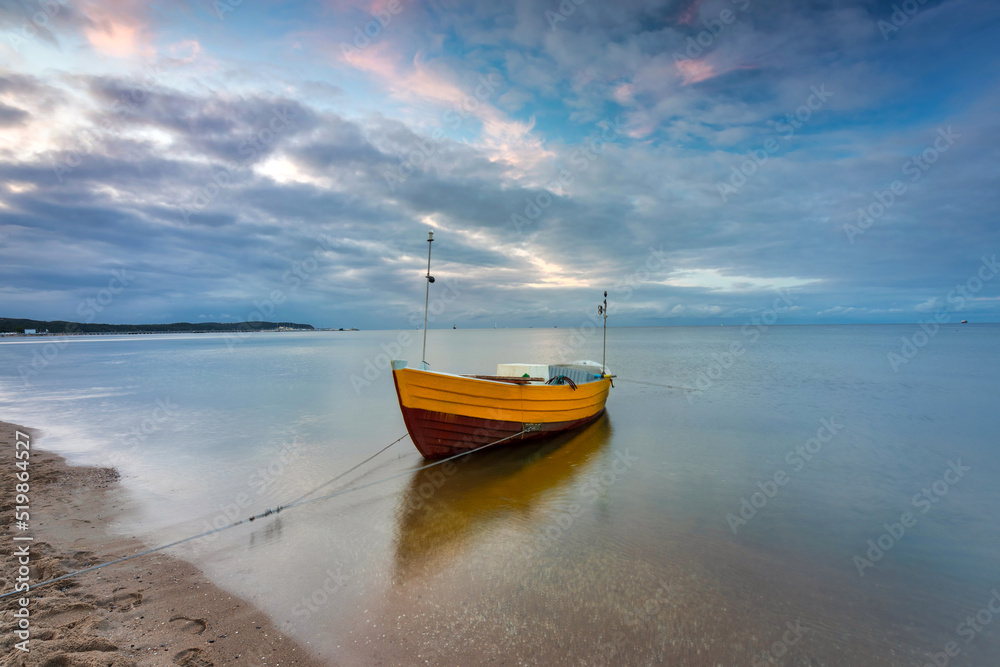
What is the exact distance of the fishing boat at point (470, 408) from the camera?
34.2 ft

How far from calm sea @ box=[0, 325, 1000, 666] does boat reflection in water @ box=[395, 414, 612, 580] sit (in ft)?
0.21

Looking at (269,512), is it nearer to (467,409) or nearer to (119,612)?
(119,612)

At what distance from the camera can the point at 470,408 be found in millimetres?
11266

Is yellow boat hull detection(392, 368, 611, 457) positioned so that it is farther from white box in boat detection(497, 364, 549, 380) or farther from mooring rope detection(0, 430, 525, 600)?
white box in boat detection(497, 364, 549, 380)

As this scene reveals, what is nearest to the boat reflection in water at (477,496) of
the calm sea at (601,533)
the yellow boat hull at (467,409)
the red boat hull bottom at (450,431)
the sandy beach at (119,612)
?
the calm sea at (601,533)

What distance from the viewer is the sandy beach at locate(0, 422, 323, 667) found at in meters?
3.87

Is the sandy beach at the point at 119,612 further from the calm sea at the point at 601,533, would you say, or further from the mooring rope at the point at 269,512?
the calm sea at the point at 601,533

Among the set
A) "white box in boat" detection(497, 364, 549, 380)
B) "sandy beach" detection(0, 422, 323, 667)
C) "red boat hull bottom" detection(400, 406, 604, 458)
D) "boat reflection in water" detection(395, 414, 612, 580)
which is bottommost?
"boat reflection in water" detection(395, 414, 612, 580)

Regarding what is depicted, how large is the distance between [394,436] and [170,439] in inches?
283

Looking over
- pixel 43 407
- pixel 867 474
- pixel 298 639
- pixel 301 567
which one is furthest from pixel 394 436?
pixel 43 407

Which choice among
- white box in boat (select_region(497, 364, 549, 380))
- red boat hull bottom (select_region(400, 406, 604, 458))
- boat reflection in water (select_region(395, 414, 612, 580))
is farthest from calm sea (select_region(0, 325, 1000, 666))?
white box in boat (select_region(497, 364, 549, 380))

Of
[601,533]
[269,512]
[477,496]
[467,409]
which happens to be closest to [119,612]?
[269,512]

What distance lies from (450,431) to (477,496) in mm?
2267

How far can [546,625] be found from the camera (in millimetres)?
5031
